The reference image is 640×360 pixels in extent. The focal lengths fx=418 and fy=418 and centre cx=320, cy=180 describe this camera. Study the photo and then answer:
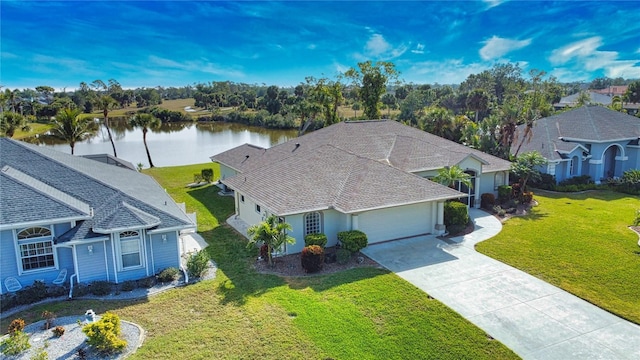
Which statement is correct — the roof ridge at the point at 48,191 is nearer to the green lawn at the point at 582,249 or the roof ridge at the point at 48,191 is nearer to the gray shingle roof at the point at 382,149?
the gray shingle roof at the point at 382,149

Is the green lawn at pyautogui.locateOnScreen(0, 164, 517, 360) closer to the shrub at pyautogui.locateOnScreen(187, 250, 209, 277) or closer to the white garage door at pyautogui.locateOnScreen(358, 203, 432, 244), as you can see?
the shrub at pyautogui.locateOnScreen(187, 250, 209, 277)

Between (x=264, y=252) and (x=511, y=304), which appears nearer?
→ (x=511, y=304)

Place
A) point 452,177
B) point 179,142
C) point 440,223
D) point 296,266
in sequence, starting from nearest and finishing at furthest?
point 296,266 → point 440,223 → point 452,177 → point 179,142

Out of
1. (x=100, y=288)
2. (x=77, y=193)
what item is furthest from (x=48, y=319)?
(x=77, y=193)

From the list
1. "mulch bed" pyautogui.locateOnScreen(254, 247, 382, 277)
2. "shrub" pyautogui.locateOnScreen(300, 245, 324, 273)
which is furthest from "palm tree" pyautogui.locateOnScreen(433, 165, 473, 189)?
"shrub" pyautogui.locateOnScreen(300, 245, 324, 273)

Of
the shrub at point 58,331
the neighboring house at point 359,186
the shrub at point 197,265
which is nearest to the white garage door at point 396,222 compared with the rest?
the neighboring house at point 359,186

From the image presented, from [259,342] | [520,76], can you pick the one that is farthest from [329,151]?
[520,76]

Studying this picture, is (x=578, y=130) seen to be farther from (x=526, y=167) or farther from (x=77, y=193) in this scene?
(x=77, y=193)
